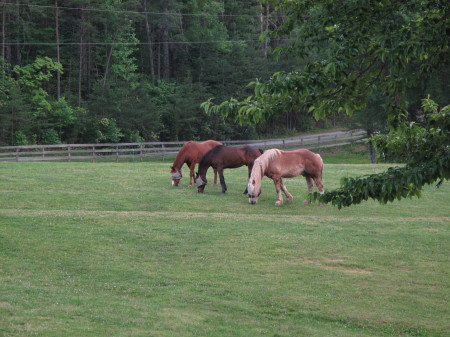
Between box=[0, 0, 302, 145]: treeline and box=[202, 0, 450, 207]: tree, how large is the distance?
1444 inches

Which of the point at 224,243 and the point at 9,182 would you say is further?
the point at 9,182

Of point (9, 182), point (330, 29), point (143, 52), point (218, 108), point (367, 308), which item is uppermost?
point (143, 52)

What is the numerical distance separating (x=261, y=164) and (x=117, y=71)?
3652 centimetres

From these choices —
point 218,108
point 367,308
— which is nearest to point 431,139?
point 218,108

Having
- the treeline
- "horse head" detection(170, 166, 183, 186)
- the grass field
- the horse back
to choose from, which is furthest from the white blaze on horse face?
the treeline

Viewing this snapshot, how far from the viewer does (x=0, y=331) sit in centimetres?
768

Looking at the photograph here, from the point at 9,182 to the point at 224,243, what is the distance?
10708 millimetres

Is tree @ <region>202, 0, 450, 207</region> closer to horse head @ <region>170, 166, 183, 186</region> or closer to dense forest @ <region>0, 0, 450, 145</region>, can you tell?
horse head @ <region>170, 166, 183, 186</region>

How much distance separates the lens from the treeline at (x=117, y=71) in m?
46.2

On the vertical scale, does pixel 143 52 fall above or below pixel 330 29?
above

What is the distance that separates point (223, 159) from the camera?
21109 mm

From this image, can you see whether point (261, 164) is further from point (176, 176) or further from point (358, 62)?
point (358, 62)

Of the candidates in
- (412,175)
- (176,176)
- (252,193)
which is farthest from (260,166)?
(412,175)

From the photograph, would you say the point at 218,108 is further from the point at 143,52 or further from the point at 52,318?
the point at 143,52
